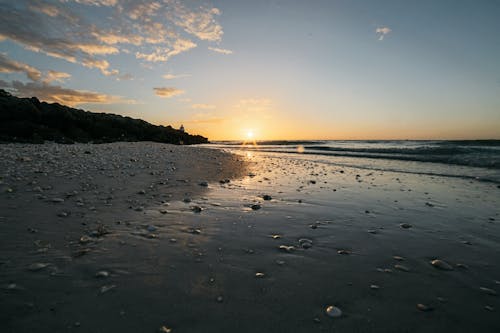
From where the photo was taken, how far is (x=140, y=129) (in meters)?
44.1

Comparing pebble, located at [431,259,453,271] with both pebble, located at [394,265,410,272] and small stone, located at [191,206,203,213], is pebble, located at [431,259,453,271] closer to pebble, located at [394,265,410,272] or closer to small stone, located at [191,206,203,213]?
pebble, located at [394,265,410,272]

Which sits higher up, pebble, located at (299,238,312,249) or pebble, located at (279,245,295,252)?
pebble, located at (299,238,312,249)

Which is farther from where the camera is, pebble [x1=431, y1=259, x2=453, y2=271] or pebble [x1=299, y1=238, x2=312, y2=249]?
pebble [x1=299, y1=238, x2=312, y2=249]

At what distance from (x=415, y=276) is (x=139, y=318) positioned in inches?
130

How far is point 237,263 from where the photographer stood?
11.3 ft

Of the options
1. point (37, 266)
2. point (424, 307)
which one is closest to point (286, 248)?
point (424, 307)

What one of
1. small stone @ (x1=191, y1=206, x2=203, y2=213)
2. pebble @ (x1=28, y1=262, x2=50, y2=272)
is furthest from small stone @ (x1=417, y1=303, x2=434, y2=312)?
small stone @ (x1=191, y1=206, x2=203, y2=213)

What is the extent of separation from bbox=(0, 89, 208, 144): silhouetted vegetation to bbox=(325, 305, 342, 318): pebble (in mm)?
28930

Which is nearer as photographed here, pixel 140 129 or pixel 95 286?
pixel 95 286

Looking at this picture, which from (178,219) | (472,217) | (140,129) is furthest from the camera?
(140,129)

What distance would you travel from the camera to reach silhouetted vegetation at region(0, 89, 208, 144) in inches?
987

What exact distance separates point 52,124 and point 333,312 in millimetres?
36769

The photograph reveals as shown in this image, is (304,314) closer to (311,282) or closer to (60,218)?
(311,282)

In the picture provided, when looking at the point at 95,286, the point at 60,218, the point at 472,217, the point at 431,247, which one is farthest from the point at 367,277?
the point at 60,218
